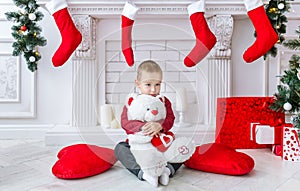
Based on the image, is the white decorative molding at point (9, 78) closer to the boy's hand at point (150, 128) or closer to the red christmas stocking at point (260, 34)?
the boy's hand at point (150, 128)

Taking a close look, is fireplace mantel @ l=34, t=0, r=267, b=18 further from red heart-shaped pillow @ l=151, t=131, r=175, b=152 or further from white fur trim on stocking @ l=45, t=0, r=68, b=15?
red heart-shaped pillow @ l=151, t=131, r=175, b=152

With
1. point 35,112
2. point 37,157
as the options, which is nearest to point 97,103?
point 37,157

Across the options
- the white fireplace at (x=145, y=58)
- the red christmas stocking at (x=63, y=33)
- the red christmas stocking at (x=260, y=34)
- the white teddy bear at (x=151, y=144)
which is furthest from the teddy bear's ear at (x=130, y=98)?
the red christmas stocking at (x=260, y=34)

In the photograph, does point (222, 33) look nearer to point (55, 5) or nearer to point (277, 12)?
point (277, 12)

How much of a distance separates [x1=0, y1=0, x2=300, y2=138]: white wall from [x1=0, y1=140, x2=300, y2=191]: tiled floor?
574 mm

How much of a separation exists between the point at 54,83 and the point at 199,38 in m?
1.13

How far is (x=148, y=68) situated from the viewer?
3.81 ft

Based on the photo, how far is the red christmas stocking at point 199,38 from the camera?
1.40 meters

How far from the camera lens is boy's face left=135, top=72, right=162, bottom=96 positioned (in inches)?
45.0

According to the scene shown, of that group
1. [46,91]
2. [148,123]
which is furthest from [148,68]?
[46,91]

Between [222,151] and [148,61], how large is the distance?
561 millimetres

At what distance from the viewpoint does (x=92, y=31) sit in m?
1.87

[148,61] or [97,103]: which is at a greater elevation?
[148,61]

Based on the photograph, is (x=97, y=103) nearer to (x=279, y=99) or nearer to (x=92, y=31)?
(x=92, y=31)
